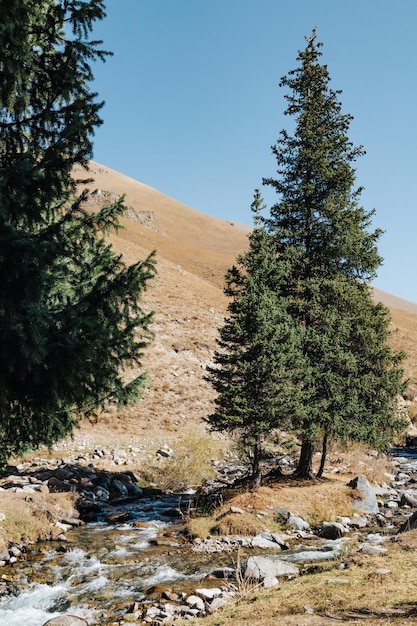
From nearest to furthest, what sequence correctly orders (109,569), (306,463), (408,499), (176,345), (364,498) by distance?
(109,569) → (364,498) → (408,499) → (306,463) → (176,345)

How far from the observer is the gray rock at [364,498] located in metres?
15.8

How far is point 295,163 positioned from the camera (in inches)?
736

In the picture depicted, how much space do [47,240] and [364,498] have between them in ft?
45.8

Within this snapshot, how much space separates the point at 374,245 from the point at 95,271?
12.3m

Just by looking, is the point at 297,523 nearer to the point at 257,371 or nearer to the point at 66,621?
the point at 257,371

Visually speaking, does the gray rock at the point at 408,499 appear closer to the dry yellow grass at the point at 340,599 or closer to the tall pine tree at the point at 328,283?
the tall pine tree at the point at 328,283

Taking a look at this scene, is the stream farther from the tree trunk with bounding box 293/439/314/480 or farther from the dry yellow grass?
the tree trunk with bounding box 293/439/314/480

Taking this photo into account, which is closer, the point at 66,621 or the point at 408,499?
the point at 66,621

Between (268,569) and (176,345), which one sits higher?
(176,345)

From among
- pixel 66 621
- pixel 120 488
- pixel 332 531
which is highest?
pixel 332 531

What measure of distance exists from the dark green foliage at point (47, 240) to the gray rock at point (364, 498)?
36.8ft

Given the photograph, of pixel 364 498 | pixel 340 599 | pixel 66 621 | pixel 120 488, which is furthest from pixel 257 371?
pixel 66 621

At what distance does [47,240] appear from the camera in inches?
282

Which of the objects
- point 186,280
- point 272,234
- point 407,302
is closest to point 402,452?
point 272,234
